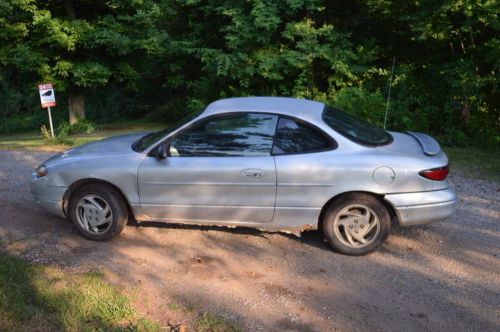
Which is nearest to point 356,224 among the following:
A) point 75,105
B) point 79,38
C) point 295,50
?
point 295,50

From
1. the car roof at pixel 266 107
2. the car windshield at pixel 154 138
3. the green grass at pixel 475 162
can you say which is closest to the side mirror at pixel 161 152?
the car windshield at pixel 154 138

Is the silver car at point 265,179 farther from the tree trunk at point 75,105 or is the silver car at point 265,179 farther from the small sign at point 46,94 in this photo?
the tree trunk at point 75,105

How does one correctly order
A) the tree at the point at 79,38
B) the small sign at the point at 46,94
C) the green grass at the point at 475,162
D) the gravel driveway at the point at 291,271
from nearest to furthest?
the gravel driveway at the point at 291,271, the green grass at the point at 475,162, the small sign at the point at 46,94, the tree at the point at 79,38

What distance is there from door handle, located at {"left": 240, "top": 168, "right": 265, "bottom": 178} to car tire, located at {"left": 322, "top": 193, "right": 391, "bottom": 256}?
783mm

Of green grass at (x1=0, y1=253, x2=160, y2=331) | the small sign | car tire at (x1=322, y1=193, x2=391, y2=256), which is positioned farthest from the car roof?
the small sign

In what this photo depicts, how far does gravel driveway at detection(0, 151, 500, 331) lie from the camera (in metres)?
3.89

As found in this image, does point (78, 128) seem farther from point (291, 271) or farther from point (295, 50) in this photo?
point (291, 271)

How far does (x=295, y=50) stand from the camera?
13812 millimetres

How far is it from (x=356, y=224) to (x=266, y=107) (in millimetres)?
1529

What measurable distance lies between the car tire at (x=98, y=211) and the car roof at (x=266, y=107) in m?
1.35

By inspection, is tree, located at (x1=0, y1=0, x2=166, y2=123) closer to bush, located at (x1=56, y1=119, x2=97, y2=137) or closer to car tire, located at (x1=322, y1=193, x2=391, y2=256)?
bush, located at (x1=56, y1=119, x2=97, y2=137)

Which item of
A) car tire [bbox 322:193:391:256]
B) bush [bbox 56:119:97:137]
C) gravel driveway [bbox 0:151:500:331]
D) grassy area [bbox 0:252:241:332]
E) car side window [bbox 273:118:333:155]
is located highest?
car side window [bbox 273:118:333:155]

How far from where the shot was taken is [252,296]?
417 centimetres

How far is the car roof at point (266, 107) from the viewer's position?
511 centimetres
